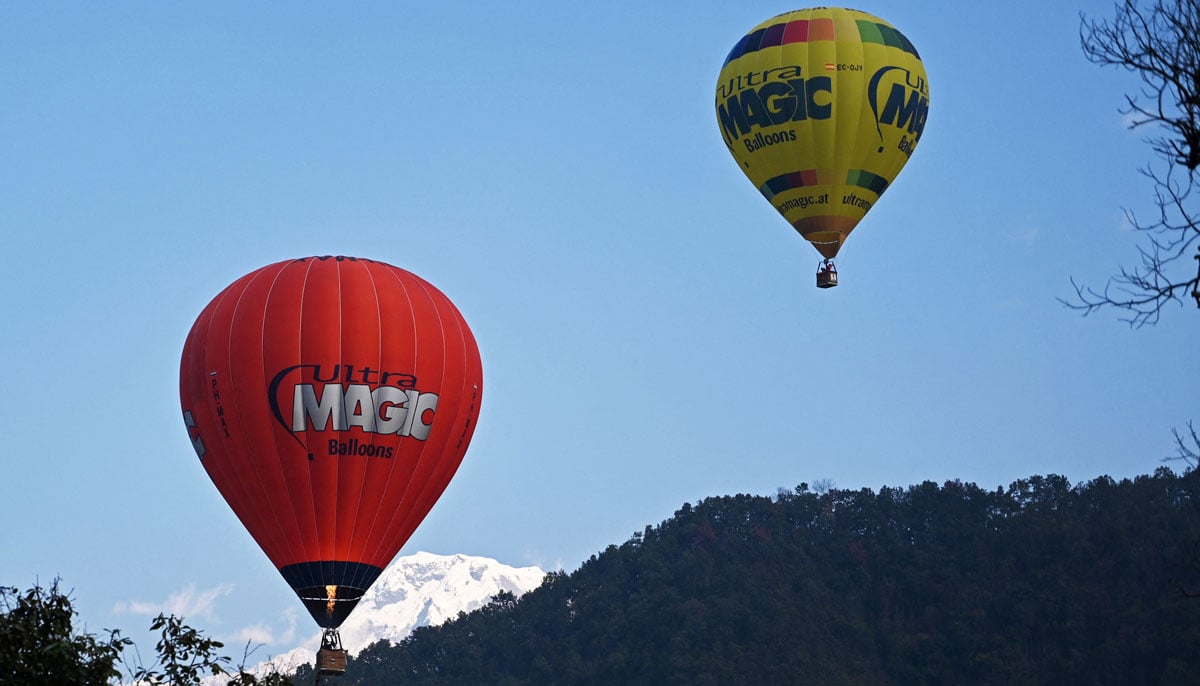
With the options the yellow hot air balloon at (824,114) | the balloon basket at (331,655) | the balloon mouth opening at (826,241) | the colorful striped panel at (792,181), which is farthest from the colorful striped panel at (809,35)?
the balloon basket at (331,655)

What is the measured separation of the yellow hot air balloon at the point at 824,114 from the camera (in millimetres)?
40719

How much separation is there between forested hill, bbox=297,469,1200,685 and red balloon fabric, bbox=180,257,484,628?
63.0m

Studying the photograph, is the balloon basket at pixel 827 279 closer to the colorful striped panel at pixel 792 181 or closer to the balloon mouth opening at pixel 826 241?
the balloon mouth opening at pixel 826 241

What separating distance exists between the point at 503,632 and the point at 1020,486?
109 ft

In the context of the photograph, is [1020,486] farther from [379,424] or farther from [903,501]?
[379,424]

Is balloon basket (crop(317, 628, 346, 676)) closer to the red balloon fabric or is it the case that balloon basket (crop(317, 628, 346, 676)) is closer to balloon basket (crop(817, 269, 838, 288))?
the red balloon fabric

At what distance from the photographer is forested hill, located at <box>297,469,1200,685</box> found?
97.6 meters

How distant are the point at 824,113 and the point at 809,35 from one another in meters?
2.08

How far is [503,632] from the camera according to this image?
4395 inches

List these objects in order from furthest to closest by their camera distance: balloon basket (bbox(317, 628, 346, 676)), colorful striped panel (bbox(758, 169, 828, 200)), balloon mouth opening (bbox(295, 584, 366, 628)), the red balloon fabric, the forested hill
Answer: the forested hill, colorful striped panel (bbox(758, 169, 828, 200)), balloon mouth opening (bbox(295, 584, 366, 628)), the red balloon fabric, balloon basket (bbox(317, 628, 346, 676))

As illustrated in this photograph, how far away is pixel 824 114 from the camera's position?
40.5m

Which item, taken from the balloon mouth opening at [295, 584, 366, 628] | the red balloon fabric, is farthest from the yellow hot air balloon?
the balloon mouth opening at [295, 584, 366, 628]

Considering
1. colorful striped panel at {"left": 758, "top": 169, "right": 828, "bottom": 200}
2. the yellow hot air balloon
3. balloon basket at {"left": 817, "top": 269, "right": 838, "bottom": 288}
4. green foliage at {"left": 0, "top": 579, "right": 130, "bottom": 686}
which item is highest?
the yellow hot air balloon

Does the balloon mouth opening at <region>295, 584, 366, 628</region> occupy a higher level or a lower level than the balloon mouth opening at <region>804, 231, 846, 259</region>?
lower
